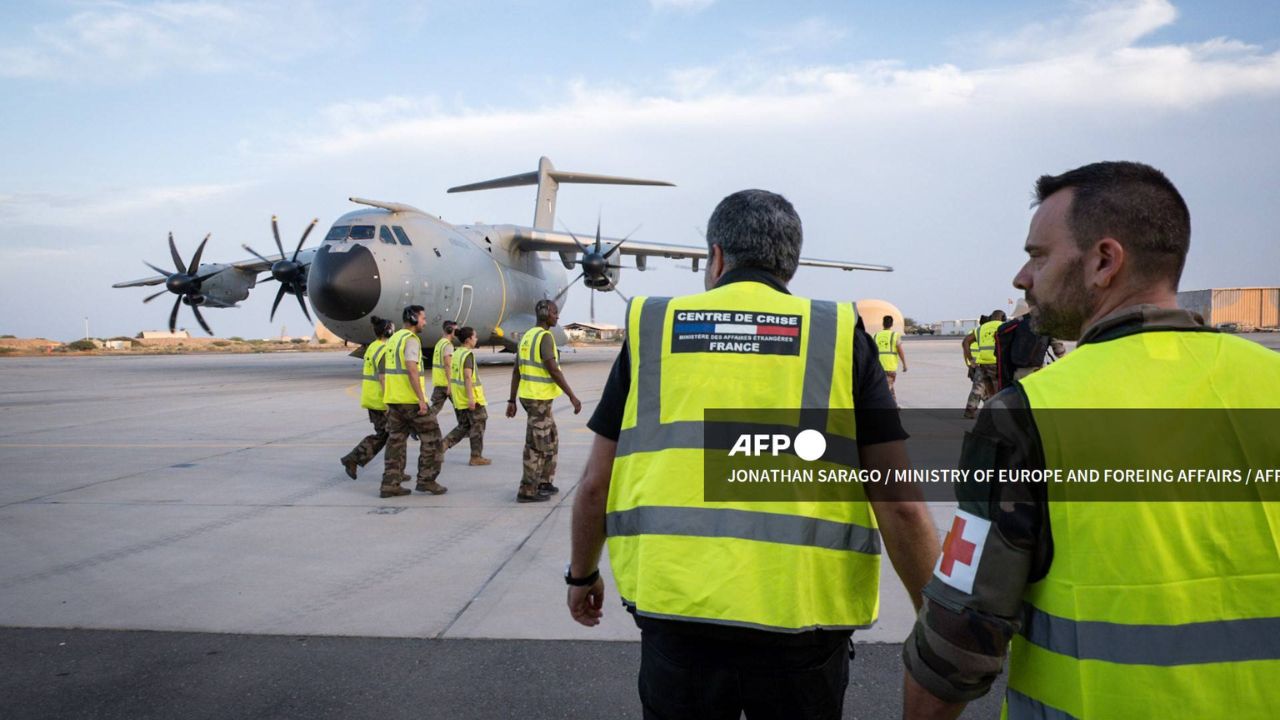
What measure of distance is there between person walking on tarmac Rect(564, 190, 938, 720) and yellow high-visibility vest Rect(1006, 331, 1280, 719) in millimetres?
639

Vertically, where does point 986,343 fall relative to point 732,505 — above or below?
above

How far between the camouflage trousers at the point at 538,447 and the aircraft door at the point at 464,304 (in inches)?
542

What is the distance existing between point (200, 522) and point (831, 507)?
6.29 m

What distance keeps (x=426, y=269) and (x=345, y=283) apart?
2.32m

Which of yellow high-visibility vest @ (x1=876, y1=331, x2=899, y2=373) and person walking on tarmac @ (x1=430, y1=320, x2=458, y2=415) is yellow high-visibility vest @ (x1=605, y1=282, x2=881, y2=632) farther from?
yellow high-visibility vest @ (x1=876, y1=331, x2=899, y2=373)

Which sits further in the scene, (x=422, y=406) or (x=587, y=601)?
(x=422, y=406)

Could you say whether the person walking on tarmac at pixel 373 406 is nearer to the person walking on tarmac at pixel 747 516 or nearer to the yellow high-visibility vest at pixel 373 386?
the yellow high-visibility vest at pixel 373 386

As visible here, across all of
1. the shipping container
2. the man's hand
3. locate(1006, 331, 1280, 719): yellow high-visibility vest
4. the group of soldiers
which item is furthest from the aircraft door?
the shipping container

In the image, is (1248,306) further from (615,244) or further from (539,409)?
(539,409)

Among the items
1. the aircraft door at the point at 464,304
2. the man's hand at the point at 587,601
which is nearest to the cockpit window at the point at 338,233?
the aircraft door at the point at 464,304

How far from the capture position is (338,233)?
739 inches

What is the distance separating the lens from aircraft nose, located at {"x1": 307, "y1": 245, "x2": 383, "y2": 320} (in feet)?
58.1

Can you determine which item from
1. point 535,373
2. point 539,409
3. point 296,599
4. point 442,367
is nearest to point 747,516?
point 296,599

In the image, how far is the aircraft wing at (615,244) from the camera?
2464 cm
